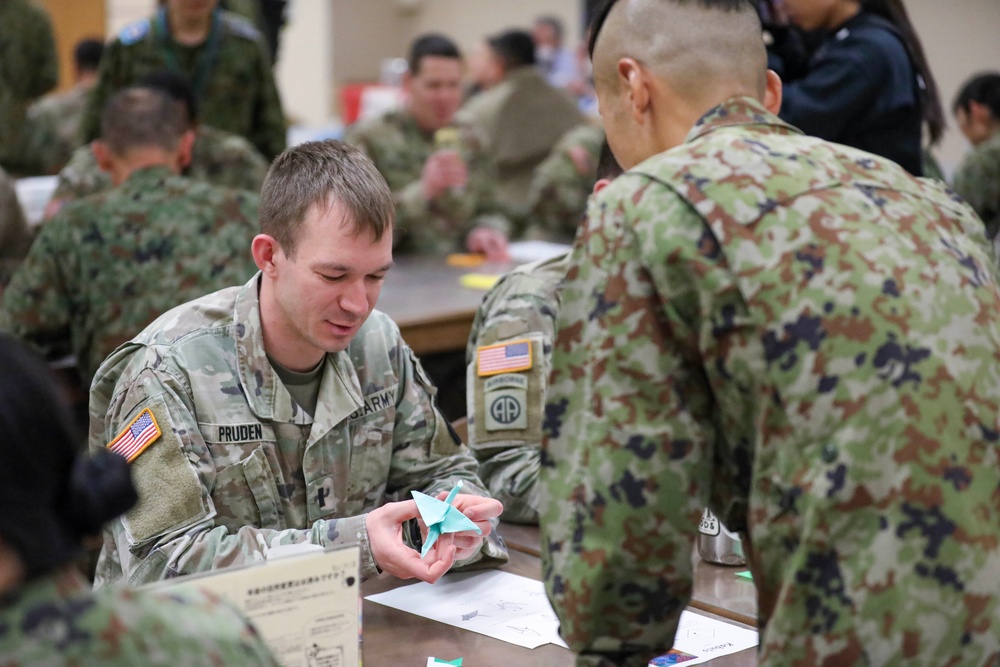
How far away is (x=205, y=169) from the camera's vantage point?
4.46 meters

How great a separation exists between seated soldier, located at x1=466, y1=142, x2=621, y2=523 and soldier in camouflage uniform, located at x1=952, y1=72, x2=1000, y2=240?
3.63m

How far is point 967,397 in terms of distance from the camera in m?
1.24

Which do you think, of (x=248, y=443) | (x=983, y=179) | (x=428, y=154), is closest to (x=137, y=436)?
(x=248, y=443)

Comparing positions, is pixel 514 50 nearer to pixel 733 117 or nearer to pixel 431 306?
pixel 431 306

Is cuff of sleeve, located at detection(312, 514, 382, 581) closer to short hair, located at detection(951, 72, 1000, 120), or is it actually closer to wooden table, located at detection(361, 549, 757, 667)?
wooden table, located at detection(361, 549, 757, 667)

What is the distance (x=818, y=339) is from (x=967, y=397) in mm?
171

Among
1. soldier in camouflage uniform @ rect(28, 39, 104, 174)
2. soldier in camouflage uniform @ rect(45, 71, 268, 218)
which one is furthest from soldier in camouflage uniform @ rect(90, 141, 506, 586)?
soldier in camouflage uniform @ rect(28, 39, 104, 174)

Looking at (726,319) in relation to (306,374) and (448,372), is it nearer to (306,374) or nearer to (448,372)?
(306,374)

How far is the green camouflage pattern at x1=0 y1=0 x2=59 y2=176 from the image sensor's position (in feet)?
20.4

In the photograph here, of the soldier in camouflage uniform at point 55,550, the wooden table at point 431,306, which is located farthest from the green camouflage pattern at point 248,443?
the wooden table at point 431,306

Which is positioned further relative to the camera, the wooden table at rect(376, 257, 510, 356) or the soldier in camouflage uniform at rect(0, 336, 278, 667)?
the wooden table at rect(376, 257, 510, 356)

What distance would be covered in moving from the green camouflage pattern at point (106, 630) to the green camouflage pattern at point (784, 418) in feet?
1.39

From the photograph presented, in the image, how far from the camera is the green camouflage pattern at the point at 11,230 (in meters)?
4.30

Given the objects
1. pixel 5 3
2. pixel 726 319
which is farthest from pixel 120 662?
pixel 5 3
